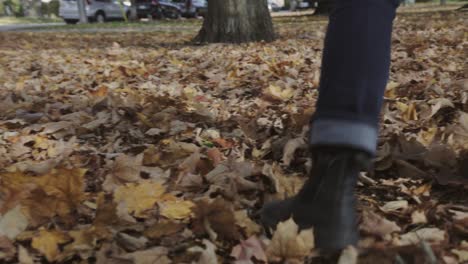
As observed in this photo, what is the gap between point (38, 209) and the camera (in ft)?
5.14

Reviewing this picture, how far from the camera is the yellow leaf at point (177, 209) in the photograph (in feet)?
4.97

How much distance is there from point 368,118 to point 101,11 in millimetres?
26199

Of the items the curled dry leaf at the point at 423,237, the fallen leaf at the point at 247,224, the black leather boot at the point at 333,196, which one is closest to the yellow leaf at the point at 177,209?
the fallen leaf at the point at 247,224

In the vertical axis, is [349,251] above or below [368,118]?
below

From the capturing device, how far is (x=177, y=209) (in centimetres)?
153

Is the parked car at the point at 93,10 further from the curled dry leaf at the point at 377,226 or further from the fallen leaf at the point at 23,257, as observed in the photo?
the curled dry leaf at the point at 377,226

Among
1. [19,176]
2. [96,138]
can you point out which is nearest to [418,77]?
[96,138]

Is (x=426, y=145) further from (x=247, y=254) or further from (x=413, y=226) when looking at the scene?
(x=247, y=254)

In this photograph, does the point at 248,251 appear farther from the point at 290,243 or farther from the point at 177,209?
the point at 177,209

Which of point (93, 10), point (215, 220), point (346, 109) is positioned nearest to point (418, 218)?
point (346, 109)

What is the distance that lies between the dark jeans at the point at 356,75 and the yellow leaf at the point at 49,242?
0.75m

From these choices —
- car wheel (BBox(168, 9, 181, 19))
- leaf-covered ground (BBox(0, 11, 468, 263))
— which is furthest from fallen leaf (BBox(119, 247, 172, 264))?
car wheel (BBox(168, 9, 181, 19))

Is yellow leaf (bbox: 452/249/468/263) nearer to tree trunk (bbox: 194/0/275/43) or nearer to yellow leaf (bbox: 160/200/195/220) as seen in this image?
yellow leaf (bbox: 160/200/195/220)

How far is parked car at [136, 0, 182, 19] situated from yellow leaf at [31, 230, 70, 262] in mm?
27175
